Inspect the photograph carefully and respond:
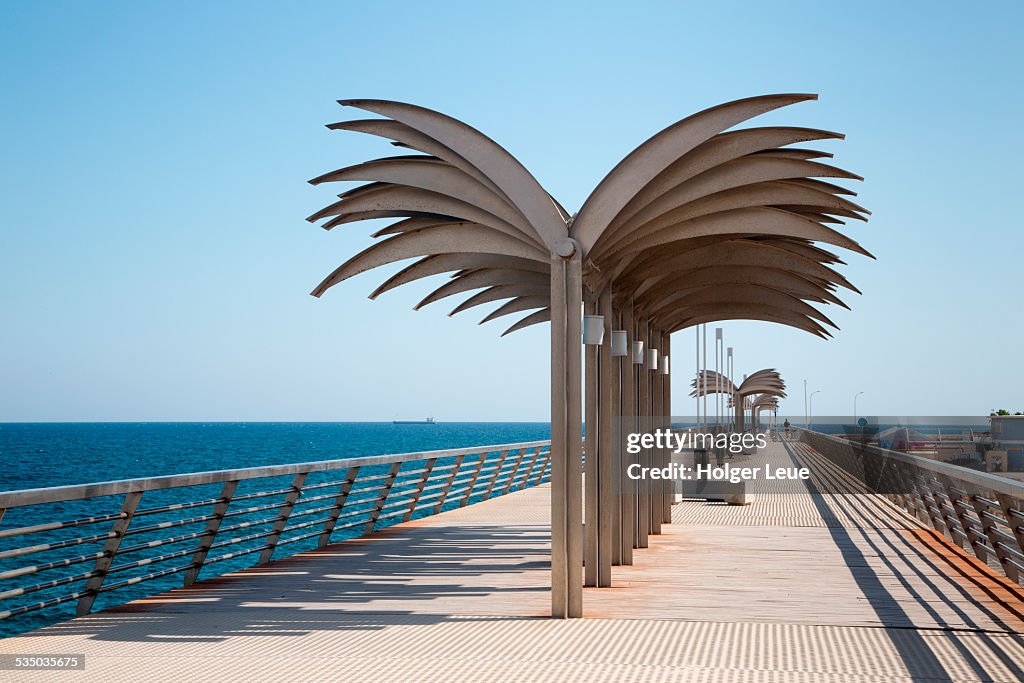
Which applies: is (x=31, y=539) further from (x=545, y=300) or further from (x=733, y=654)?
(x=733, y=654)

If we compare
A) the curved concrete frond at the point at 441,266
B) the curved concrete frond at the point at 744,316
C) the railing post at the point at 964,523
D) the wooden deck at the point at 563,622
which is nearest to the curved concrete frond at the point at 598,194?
the curved concrete frond at the point at 441,266

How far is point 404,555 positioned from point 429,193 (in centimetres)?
402

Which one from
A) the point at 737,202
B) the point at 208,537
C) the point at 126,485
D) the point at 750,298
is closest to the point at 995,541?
the point at 737,202

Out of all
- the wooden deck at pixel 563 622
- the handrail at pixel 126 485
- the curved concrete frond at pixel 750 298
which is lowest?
the wooden deck at pixel 563 622

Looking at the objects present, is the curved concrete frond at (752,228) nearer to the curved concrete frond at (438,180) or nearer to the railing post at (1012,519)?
the curved concrete frond at (438,180)

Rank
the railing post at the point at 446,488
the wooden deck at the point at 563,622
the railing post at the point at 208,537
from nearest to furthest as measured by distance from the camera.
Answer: the wooden deck at the point at 563,622 → the railing post at the point at 208,537 → the railing post at the point at 446,488

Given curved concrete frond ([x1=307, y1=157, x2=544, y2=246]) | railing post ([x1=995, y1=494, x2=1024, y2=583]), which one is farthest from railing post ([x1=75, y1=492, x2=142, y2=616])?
railing post ([x1=995, y1=494, x2=1024, y2=583])

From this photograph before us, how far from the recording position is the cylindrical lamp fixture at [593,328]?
26.1ft

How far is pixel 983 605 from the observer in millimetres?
7516

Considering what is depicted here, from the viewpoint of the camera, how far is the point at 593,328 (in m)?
7.99

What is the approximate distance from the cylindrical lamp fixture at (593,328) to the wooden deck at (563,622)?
2027mm

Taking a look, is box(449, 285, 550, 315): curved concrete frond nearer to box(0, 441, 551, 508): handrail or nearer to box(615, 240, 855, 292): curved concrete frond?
box(615, 240, 855, 292): curved concrete frond

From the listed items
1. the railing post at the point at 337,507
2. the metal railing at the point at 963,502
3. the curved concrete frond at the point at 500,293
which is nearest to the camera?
the metal railing at the point at 963,502

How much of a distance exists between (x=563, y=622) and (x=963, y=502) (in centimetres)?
523
